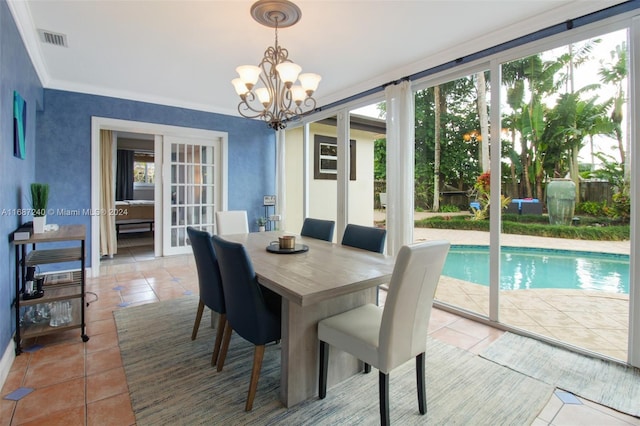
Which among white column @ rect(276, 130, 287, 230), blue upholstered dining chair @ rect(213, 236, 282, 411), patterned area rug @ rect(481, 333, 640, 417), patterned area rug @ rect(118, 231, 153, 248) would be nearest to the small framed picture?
blue upholstered dining chair @ rect(213, 236, 282, 411)

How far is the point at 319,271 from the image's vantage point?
185cm

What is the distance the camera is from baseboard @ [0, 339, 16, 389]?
6.44 ft

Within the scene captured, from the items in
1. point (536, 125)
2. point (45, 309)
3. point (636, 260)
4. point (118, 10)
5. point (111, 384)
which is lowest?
point (111, 384)

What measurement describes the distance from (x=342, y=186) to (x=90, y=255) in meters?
3.62

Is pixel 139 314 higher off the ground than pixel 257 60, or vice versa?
pixel 257 60

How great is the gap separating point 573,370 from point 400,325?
1.55 meters

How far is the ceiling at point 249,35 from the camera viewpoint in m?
2.37

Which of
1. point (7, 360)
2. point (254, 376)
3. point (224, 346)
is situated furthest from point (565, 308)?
point (7, 360)

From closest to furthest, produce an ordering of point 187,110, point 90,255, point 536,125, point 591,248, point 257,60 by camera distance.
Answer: point 591,248 → point 536,125 → point 257,60 → point 90,255 → point 187,110

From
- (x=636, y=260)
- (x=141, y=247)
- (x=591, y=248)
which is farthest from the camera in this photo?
(x=141, y=247)

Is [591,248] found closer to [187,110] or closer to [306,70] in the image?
[306,70]

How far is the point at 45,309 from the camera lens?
2674 millimetres

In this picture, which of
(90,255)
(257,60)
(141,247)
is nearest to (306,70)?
(257,60)

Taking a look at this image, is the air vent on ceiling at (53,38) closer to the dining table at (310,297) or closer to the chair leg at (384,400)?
the dining table at (310,297)
